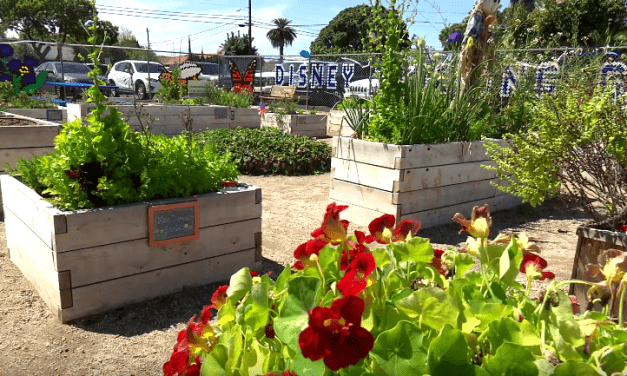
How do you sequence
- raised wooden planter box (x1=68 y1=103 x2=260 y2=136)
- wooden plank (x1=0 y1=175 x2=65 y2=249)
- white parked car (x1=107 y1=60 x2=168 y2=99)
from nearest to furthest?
1. wooden plank (x1=0 y1=175 x2=65 y2=249)
2. raised wooden planter box (x1=68 y1=103 x2=260 y2=136)
3. white parked car (x1=107 y1=60 x2=168 y2=99)

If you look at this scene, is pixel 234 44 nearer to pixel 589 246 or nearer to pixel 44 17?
pixel 44 17

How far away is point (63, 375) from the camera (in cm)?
245

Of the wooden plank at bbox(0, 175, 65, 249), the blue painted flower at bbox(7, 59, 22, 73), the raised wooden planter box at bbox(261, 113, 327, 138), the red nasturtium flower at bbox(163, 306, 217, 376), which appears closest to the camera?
the red nasturtium flower at bbox(163, 306, 217, 376)

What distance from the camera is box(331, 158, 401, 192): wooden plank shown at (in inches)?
181

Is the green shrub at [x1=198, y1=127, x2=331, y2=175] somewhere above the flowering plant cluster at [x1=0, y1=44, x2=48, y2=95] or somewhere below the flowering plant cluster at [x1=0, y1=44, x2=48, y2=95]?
below

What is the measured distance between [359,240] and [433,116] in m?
3.91

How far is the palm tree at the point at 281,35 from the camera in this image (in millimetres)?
78250

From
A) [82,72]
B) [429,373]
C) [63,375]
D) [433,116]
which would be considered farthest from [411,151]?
[82,72]

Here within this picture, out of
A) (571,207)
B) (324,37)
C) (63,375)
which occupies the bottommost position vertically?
(63,375)

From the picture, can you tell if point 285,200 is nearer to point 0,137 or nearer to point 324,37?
point 0,137

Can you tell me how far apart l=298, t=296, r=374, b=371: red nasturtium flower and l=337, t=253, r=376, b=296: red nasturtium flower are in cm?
6

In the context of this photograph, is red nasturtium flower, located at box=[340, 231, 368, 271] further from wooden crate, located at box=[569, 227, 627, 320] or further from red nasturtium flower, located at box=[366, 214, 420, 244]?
wooden crate, located at box=[569, 227, 627, 320]

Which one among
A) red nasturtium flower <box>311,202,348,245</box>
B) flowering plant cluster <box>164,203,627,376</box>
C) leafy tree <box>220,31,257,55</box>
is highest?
leafy tree <box>220,31,257,55</box>

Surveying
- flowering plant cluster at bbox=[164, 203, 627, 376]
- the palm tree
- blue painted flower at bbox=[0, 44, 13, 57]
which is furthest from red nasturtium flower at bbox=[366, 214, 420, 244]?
the palm tree
